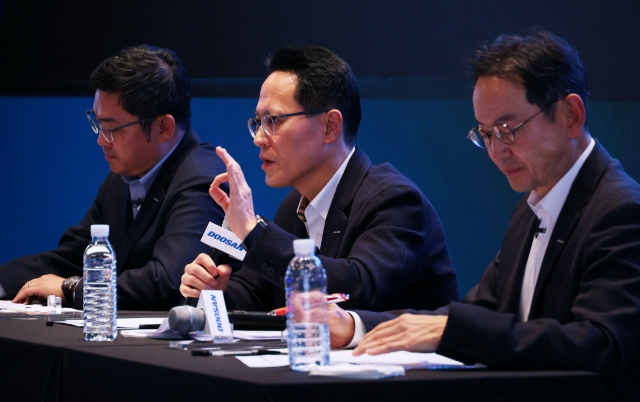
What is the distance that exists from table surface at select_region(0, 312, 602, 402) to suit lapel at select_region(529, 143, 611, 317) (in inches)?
15.0

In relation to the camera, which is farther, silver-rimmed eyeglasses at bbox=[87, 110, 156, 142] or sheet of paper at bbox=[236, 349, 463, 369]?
silver-rimmed eyeglasses at bbox=[87, 110, 156, 142]

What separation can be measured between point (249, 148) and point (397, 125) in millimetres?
821

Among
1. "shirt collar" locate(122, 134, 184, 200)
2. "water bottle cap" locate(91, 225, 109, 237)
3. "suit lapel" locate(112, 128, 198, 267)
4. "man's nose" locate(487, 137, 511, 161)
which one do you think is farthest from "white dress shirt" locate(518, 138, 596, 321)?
"shirt collar" locate(122, 134, 184, 200)

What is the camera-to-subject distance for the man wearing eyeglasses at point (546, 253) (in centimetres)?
163

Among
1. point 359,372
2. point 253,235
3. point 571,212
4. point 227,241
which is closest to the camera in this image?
point 359,372

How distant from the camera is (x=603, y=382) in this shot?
1.70m

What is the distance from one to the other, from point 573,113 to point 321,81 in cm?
103

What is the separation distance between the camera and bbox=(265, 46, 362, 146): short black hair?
112 inches

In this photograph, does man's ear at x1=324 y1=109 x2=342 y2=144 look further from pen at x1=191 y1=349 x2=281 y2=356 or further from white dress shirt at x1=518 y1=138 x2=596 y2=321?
pen at x1=191 y1=349 x2=281 y2=356

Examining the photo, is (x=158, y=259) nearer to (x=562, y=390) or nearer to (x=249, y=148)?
(x=249, y=148)

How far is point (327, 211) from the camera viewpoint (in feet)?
9.10

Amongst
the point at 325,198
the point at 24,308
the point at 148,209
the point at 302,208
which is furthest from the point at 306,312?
the point at 148,209

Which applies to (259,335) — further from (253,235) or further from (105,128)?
(105,128)

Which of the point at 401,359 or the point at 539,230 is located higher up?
the point at 539,230
